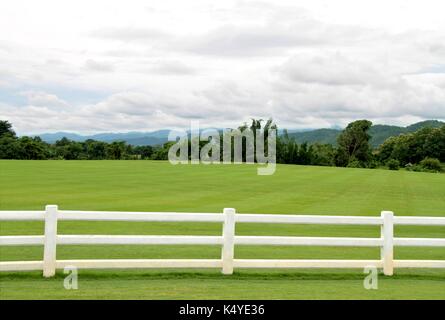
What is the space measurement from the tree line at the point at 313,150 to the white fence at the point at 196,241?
93860 mm

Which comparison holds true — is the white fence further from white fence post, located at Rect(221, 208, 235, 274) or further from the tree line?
the tree line

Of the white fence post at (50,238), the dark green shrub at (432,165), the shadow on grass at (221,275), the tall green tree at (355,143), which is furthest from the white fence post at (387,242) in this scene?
the tall green tree at (355,143)

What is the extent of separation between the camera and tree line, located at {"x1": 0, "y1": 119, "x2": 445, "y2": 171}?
10838 cm

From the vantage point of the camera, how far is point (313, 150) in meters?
119

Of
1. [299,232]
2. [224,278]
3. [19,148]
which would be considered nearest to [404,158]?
[19,148]

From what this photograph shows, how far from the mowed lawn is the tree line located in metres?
62.7

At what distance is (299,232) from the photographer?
2059 cm

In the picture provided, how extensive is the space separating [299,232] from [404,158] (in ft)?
408

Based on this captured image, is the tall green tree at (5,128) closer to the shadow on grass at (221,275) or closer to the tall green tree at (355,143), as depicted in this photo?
the tall green tree at (355,143)
